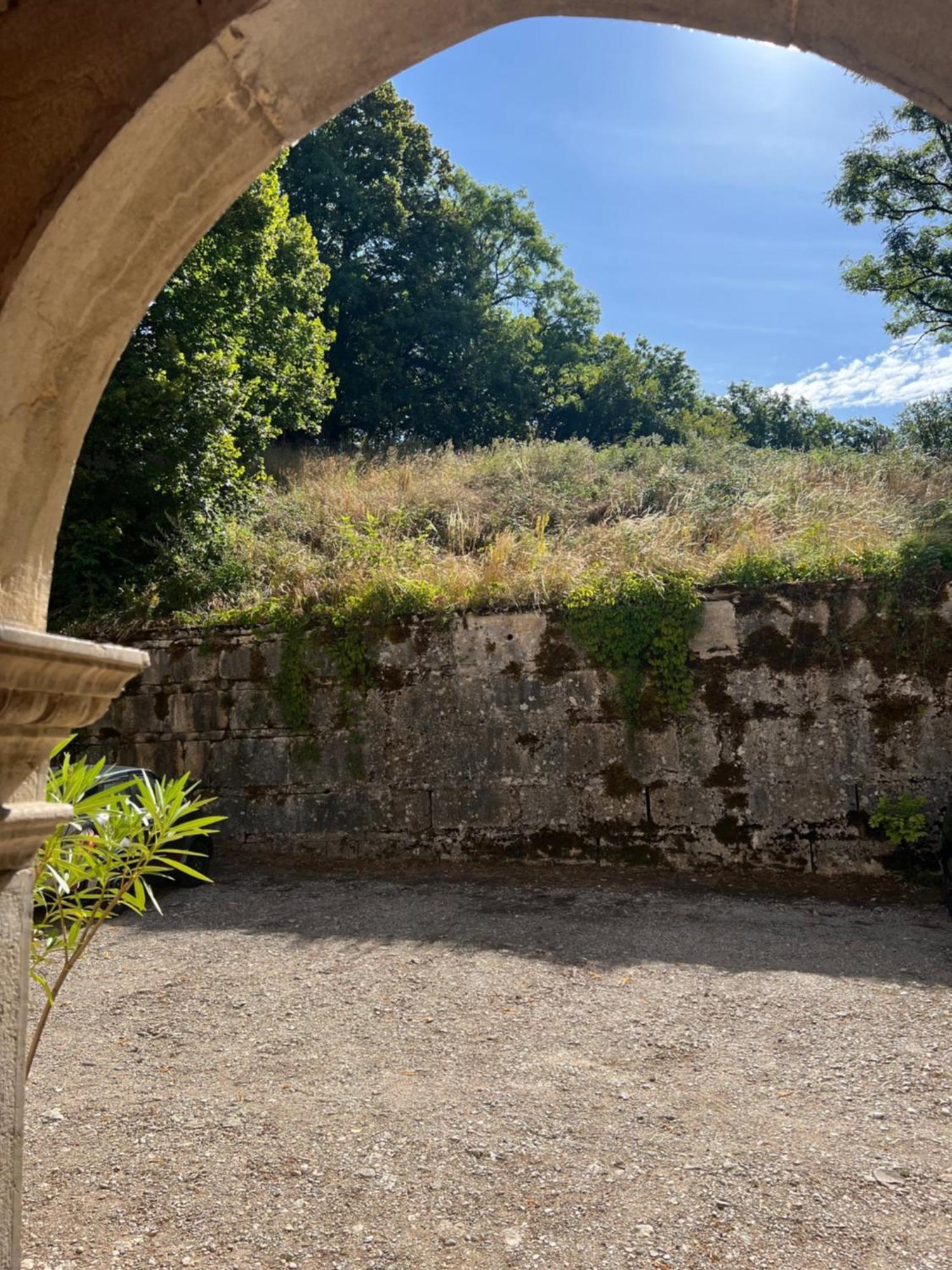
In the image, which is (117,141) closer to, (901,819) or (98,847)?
(98,847)

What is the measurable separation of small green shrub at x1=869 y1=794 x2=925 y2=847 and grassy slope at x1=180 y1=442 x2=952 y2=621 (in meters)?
1.67

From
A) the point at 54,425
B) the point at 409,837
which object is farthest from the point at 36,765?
the point at 409,837

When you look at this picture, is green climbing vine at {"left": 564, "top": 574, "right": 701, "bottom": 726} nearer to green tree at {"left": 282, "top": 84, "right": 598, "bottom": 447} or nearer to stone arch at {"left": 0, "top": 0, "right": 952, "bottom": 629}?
stone arch at {"left": 0, "top": 0, "right": 952, "bottom": 629}

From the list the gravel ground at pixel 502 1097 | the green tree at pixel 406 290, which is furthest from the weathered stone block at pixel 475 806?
the green tree at pixel 406 290

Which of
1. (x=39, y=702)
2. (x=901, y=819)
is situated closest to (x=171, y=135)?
(x=39, y=702)

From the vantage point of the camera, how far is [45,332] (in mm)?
1538

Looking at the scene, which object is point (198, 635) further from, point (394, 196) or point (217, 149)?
point (394, 196)

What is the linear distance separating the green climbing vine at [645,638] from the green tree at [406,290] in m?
11.9

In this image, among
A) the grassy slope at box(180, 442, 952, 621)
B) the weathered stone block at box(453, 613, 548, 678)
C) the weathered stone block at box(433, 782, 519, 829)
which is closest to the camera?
the weathered stone block at box(433, 782, 519, 829)

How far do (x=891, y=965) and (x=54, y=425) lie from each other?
4.64m

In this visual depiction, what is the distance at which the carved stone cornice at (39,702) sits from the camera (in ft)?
4.87

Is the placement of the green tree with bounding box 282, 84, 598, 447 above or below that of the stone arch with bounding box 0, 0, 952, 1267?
above

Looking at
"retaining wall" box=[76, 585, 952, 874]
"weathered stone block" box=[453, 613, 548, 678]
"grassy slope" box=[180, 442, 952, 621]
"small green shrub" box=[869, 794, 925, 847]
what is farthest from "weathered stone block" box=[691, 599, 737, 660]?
"small green shrub" box=[869, 794, 925, 847]

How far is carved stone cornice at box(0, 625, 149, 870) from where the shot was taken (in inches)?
58.5
